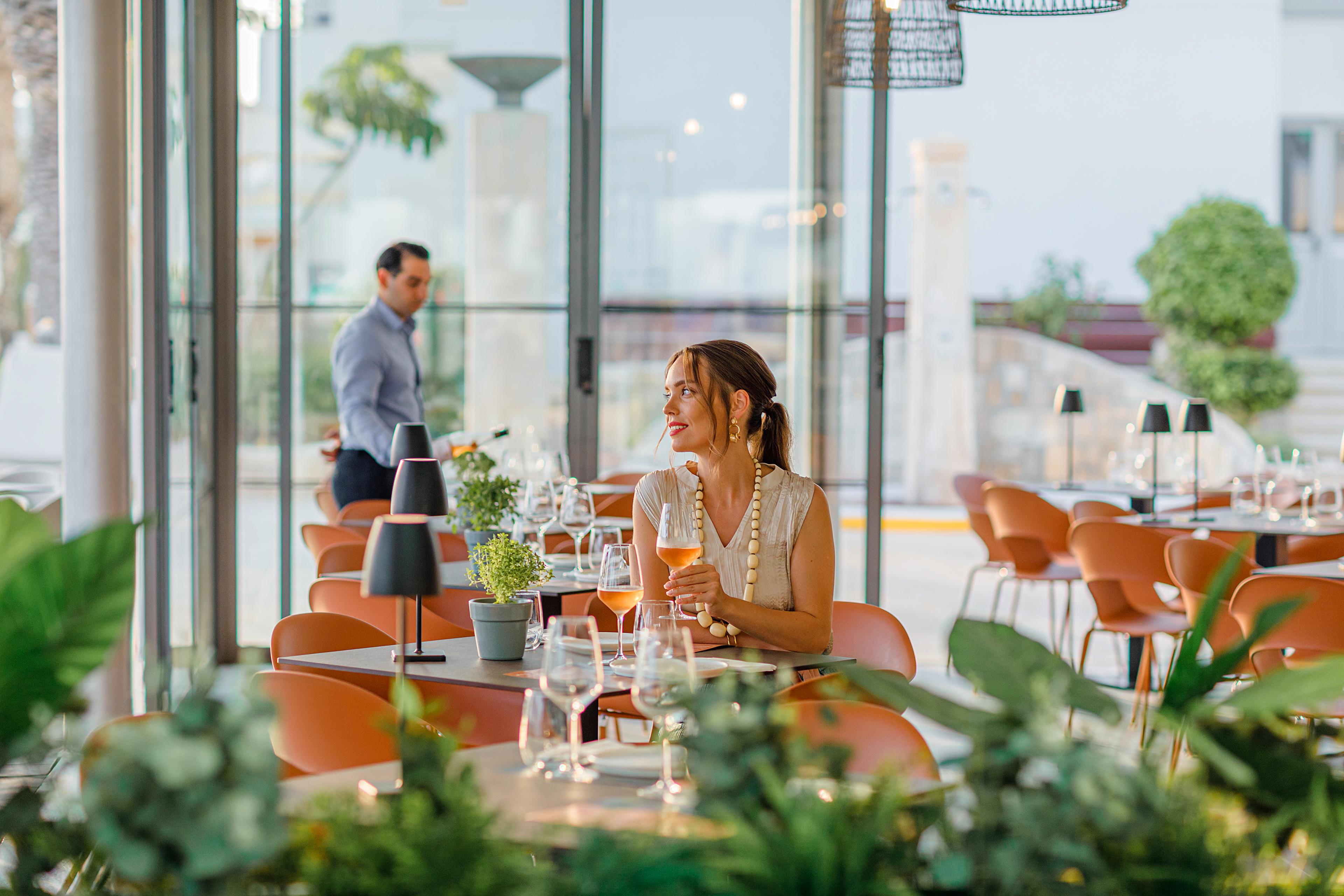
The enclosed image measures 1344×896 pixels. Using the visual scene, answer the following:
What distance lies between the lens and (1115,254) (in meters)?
20.5

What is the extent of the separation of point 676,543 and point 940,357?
13.8m

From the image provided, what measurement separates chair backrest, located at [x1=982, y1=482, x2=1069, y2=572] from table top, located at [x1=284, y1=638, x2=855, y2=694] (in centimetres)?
390

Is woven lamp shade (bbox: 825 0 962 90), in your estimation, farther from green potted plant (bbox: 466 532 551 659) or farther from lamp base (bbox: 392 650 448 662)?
lamp base (bbox: 392 650 448 662)

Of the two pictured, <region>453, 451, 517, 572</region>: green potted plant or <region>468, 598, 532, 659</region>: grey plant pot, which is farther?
<region>453, 451, 517, 572</region>: green potted plant

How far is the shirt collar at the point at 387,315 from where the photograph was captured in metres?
5.56

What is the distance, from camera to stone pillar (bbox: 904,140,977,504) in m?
16.2

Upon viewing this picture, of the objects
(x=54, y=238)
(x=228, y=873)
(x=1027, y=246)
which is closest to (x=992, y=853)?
(x=228, y=873)

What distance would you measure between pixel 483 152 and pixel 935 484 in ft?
34.8

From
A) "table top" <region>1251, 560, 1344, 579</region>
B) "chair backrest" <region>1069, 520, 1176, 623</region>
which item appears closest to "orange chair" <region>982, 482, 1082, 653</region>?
"chair backrest" <region>1069, 520, 1176, 623</region>

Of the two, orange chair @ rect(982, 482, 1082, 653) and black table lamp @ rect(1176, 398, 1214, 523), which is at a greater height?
black table lamp @ rect(1176, 398, 1214, 523)

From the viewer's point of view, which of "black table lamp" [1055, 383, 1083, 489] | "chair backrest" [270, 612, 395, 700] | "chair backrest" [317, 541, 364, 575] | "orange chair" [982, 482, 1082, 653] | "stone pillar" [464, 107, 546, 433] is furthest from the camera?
"black table lamp" [1055, 383, 1083, 489]

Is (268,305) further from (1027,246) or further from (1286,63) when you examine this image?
(1286,63)

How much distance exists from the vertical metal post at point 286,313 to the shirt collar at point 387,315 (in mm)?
1050

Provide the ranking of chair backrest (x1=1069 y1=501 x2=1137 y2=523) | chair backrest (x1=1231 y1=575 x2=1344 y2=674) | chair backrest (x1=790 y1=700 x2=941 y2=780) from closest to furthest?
chair backrest (x1=790 y1=700 x2=941 y2=780)
chair backrest (x1=1231 y1=575 x2=1344 y2=674)
chair backrest (x1=1069 y1=501 x2=1137 y2=523)
